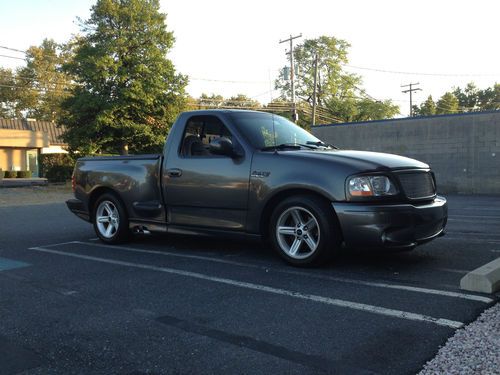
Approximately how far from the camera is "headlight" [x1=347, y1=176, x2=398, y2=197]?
4750 mm

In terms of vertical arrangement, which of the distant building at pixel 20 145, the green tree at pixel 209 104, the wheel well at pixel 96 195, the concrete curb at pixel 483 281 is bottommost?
the concrete curb at pixel 483 281

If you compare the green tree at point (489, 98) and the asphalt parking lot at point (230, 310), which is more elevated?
the green tree at point (489, 98)

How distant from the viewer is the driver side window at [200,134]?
613 centimetres

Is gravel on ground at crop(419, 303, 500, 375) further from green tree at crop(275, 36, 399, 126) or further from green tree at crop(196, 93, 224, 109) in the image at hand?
green tree at crop(275, 36, 399, 126)

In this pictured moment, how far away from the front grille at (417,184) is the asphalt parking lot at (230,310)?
79 centimetres

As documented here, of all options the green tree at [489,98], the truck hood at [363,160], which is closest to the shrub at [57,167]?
the truck hood at [363,160]

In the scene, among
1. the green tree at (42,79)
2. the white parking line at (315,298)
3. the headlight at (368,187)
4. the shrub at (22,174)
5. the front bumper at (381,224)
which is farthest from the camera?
the green tree at (42,79)

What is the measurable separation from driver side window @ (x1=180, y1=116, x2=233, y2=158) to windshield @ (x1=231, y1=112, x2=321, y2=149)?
0.27 meters

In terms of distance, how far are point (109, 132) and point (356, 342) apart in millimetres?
25669

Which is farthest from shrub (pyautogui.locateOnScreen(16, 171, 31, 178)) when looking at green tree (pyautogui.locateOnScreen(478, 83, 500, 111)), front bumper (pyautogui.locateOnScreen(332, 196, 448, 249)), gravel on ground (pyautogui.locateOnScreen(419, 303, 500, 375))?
green tree (pyautogui.locateOnScreen(478, 83, 500, 111))

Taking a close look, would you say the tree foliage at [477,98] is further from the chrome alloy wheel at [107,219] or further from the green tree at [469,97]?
the chrome alloy wheel at [107,219]

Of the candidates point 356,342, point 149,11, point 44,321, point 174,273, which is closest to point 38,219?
point 174,273

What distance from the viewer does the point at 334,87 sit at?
60.4m

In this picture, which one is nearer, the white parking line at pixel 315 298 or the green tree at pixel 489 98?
the white parking line at pixel 315 298
